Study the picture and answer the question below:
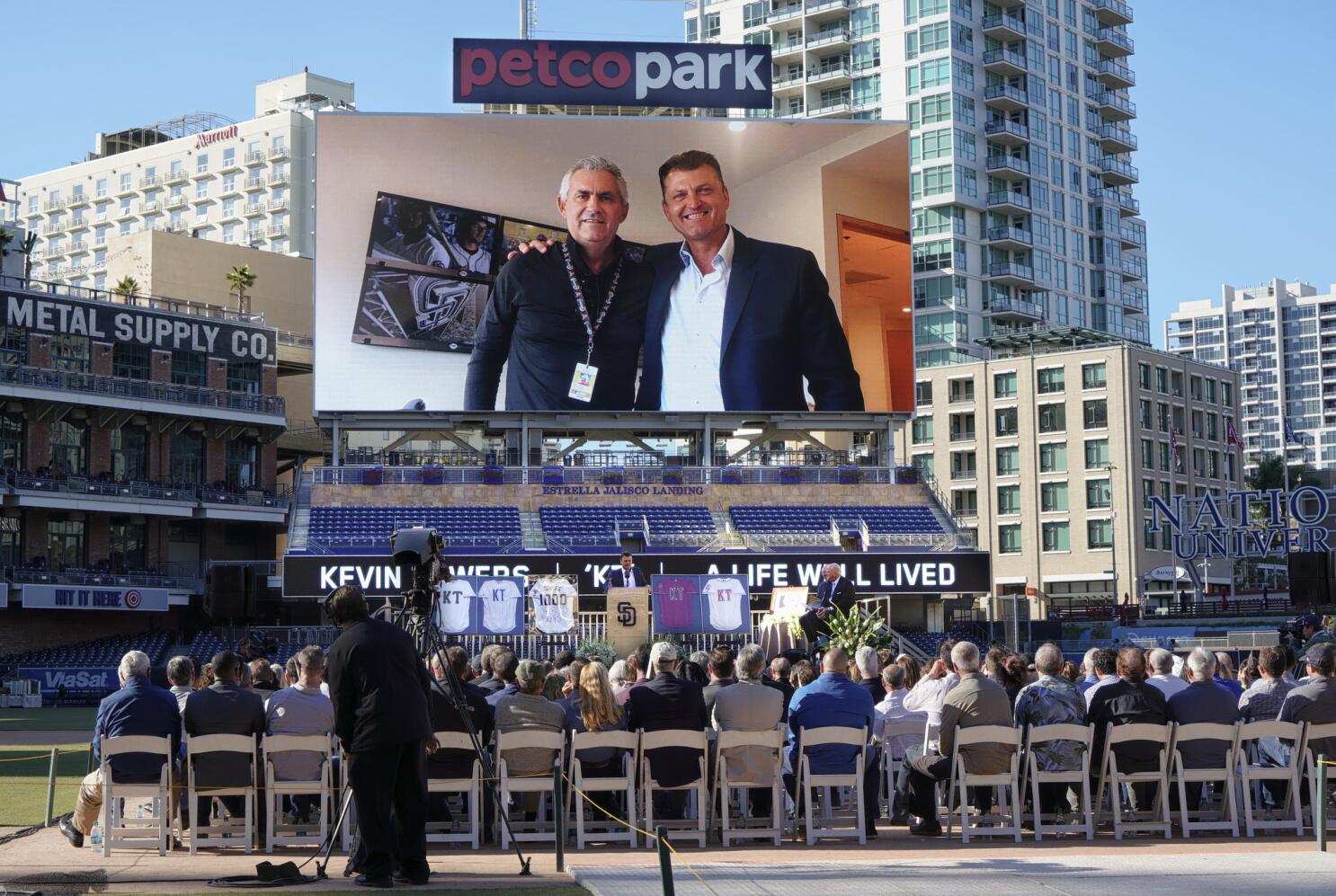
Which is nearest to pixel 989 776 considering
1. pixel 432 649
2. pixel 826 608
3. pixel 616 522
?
pixel 432 649

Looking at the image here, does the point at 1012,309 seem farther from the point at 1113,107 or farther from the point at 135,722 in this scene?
the point at 135,722

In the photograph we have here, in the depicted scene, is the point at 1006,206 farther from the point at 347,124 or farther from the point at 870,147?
the point at 347,124

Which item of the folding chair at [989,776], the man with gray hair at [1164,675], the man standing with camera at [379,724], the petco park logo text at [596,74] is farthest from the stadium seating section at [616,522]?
the man standing with camera at [379,724]

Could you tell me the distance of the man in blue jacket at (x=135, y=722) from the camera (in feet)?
45.6

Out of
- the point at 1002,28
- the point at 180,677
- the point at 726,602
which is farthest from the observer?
the point at 1002,28

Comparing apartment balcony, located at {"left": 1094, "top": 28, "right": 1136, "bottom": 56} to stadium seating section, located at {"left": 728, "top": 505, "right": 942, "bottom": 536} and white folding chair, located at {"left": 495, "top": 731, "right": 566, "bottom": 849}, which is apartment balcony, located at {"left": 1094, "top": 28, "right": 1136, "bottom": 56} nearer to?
stadium seating section, located at {"left": 728, "top": 505, "right": 942, "bottom": 536}

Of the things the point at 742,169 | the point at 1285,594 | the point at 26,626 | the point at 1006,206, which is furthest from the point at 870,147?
the point at 1006,206

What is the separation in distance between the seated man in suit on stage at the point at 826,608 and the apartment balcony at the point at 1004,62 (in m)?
79.2

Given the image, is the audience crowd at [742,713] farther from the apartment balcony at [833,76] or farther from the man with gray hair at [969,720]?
the apartment balcony at [833,76]

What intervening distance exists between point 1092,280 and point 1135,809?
334ft

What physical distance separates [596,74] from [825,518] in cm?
1702

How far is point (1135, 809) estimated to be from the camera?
49.9ft

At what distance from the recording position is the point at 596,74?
5800 cm

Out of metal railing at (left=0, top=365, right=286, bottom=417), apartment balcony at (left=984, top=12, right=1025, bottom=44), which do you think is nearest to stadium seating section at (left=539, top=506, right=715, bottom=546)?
metal railing at (left=0, top=365, right=286, bottom=417)
